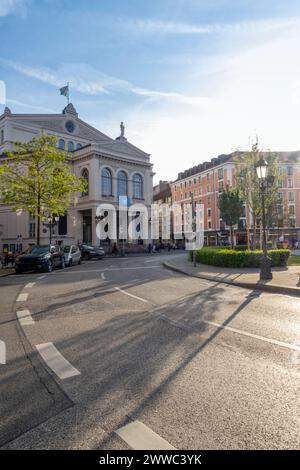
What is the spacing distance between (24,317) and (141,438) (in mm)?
5167

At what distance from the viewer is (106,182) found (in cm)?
5016

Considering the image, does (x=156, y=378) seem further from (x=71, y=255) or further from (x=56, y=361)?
(x=71, y=255)

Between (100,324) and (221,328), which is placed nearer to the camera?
(221,328)

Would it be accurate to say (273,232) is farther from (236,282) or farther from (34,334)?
(34,334)

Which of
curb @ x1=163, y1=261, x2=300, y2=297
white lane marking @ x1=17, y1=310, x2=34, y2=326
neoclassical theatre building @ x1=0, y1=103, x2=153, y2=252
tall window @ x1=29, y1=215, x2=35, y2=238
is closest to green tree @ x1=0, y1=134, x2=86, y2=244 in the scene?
curb @ x1=163, y1=261, x2=300, y2=297

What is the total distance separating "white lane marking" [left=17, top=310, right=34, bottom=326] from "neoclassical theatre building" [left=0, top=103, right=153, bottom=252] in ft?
122

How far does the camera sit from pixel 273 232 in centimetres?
6381

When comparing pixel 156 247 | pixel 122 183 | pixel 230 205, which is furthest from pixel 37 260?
pixel 122 183

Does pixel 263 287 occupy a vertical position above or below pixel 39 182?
below

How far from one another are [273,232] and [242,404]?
216ft

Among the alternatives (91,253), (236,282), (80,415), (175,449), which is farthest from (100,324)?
(91,253)

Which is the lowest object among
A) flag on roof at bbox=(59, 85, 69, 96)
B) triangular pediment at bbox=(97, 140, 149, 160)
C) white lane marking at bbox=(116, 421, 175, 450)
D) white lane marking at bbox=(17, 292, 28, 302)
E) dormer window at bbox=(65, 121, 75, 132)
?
white lane marking at bbox=(17, 292, 28, 302)

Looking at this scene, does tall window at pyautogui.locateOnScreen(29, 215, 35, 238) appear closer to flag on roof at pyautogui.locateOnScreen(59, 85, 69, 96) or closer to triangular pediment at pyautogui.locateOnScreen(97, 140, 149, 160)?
triangular pediment at pyautogui.locateOnScreen(97, 140, 149, 160)

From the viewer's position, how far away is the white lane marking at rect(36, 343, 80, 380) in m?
3.67
